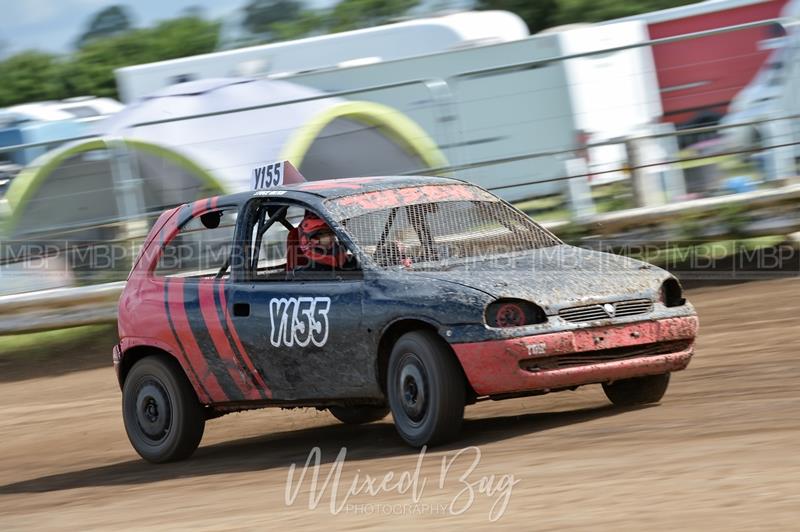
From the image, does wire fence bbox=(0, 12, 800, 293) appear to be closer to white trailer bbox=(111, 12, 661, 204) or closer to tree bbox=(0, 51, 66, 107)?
white trailer bbox=(111, 12, 661, 204)

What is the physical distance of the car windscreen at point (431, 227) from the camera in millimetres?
6828

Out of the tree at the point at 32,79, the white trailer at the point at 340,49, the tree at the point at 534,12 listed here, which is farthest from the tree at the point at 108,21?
the white trailer at the point at 340,49

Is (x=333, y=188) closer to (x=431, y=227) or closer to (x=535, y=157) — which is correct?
(x=431, y=227)

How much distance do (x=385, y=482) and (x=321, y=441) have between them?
2010 mm

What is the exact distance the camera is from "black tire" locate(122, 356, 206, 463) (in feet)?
25.0

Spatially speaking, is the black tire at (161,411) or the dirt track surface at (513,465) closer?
the dirt track surface at (513,465)

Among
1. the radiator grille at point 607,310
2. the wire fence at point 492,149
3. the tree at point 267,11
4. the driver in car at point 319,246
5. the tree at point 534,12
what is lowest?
the radiator grille at point 607,310

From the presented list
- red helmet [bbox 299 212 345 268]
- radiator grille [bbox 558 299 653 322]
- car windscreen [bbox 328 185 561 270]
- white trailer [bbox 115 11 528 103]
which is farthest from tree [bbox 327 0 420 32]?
radiator grille [bbox 558 299 653 322]

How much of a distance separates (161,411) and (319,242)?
1626 millimetres

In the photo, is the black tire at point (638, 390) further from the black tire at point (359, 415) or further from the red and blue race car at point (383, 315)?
the black tire at point (359, 415)

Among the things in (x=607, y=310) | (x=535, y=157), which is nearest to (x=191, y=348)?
(x=607, y=310)

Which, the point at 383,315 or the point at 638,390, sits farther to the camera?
the point at 638,390

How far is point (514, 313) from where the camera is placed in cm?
624

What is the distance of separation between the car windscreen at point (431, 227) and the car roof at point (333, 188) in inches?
2.8
